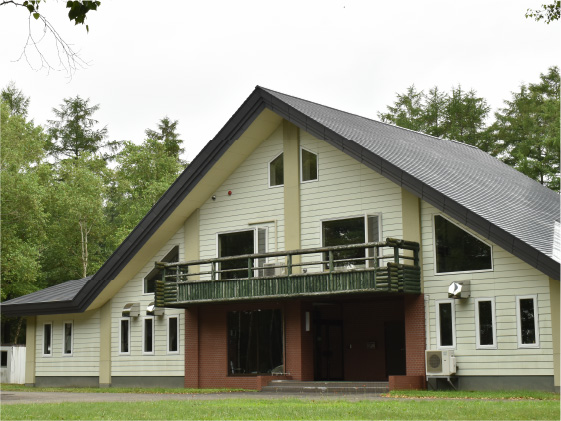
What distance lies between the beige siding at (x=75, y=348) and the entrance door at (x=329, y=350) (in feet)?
26.3

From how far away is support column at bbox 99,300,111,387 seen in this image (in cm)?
2838

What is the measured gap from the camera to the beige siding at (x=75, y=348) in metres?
29.0

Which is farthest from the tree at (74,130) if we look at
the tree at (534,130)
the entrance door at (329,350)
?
the entrance door at (329,350)

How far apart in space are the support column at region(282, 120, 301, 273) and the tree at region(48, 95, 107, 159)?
3803cm

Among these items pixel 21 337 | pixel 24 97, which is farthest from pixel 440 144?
pixel 24 97

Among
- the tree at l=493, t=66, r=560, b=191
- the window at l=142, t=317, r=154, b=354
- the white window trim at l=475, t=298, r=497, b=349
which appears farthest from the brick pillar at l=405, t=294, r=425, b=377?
the tree at l=493, t=66, r=560, b=191

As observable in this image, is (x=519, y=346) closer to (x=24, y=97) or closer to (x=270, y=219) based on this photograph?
Answer: (x=270, y=219)

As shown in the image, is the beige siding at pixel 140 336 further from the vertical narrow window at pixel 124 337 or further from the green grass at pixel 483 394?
the green grass at pixel 483 394

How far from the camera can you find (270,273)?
81.9ft

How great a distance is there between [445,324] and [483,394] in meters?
2.83

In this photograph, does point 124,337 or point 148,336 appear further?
point 124,337

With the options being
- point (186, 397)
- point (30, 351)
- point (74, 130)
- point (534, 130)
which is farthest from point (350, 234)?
point (74, 130)

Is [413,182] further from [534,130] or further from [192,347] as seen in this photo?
[534,130]

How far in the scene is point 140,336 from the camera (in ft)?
91.6
